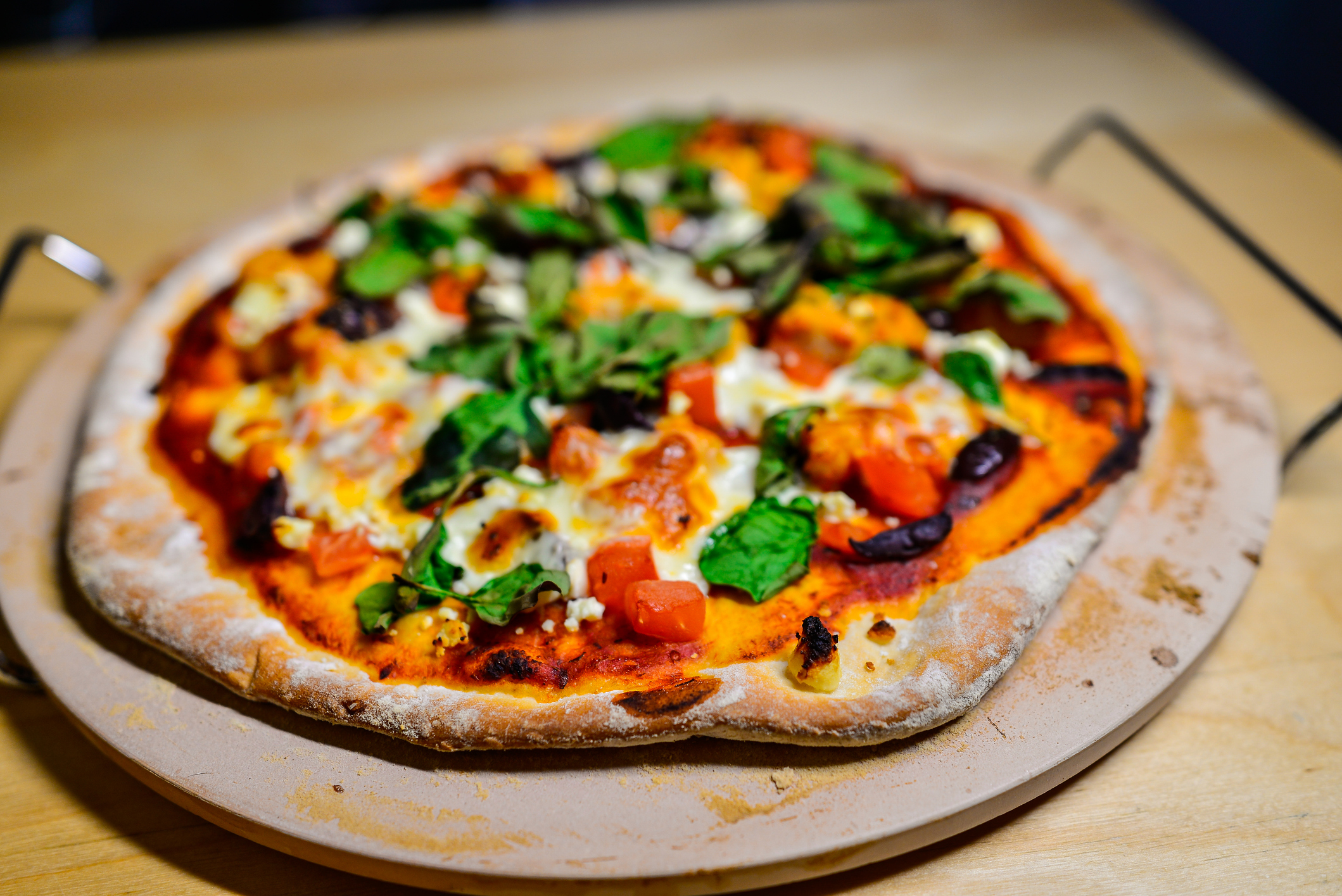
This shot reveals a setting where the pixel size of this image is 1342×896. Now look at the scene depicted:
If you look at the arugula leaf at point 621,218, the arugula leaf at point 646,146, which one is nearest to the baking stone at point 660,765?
the arugula leaf at point 621,218

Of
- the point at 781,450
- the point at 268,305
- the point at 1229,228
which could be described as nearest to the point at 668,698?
the point at 781,450

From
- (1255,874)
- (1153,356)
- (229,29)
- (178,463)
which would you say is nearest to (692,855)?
(1255,874)

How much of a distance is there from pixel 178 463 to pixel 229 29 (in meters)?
5.23

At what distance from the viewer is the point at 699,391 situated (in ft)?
7.66

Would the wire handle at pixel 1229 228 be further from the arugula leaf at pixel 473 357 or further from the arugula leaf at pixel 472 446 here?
the arugula leaf at pixel 473 357

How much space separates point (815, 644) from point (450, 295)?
1.51 m

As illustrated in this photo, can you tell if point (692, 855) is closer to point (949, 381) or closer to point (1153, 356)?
point (949, 381)

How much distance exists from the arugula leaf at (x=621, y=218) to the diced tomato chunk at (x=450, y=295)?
1.41 feet

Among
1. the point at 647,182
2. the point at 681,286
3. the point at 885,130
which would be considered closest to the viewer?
the point at 681,286

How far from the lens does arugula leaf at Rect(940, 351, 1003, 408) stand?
2332 millimetres

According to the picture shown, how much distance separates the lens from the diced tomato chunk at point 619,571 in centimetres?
195

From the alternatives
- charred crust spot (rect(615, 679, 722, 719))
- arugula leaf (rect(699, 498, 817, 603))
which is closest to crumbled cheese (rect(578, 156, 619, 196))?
arugula leaf (rect(699, 498, 817, 603))

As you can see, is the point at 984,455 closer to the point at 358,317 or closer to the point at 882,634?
the point at 882,634

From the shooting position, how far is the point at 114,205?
3.83m
